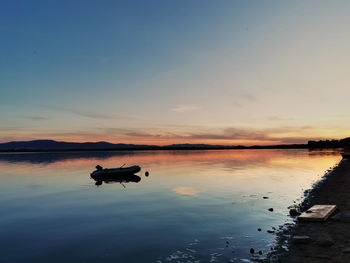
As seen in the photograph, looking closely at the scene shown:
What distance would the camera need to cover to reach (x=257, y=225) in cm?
2080

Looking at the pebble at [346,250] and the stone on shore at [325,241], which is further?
the stone on shore at [325,241]

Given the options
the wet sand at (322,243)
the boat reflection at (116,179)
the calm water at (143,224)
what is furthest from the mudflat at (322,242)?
the boat reflection at (116,179)

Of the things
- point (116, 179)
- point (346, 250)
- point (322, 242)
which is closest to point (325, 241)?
point (322, 242)

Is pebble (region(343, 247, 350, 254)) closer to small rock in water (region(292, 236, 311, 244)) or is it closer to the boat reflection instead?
small rock in water (region(292, 236, 311, 244))

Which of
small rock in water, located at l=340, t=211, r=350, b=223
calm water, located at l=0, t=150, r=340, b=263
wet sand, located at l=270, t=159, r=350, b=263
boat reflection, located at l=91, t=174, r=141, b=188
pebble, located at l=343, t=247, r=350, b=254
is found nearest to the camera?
wet sand, located at l=270, t=159, r=350, b=263

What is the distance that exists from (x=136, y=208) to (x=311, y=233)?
1703 centimetres

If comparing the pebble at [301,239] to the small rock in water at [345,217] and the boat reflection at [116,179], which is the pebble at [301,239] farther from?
the boat reflection at [116,179]

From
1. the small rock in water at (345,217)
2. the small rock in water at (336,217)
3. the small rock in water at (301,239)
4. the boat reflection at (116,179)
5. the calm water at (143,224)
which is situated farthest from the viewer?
the boat reflection at (116,179)

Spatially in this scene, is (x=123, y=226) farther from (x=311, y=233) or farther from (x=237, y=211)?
(x=311, y=233)

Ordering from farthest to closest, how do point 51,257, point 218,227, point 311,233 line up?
point 218,227, point 311,233, point 51,257

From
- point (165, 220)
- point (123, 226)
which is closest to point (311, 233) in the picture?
point (165, 220)

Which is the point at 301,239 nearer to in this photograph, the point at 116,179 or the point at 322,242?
the point at 322,242

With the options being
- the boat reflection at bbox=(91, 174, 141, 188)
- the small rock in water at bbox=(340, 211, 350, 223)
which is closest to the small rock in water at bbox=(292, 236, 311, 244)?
the small rock in water at bbox=(340, 211, 350, 223)

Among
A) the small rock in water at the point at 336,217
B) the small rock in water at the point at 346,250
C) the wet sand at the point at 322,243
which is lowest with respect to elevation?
the wet sand at the point at 322,243
